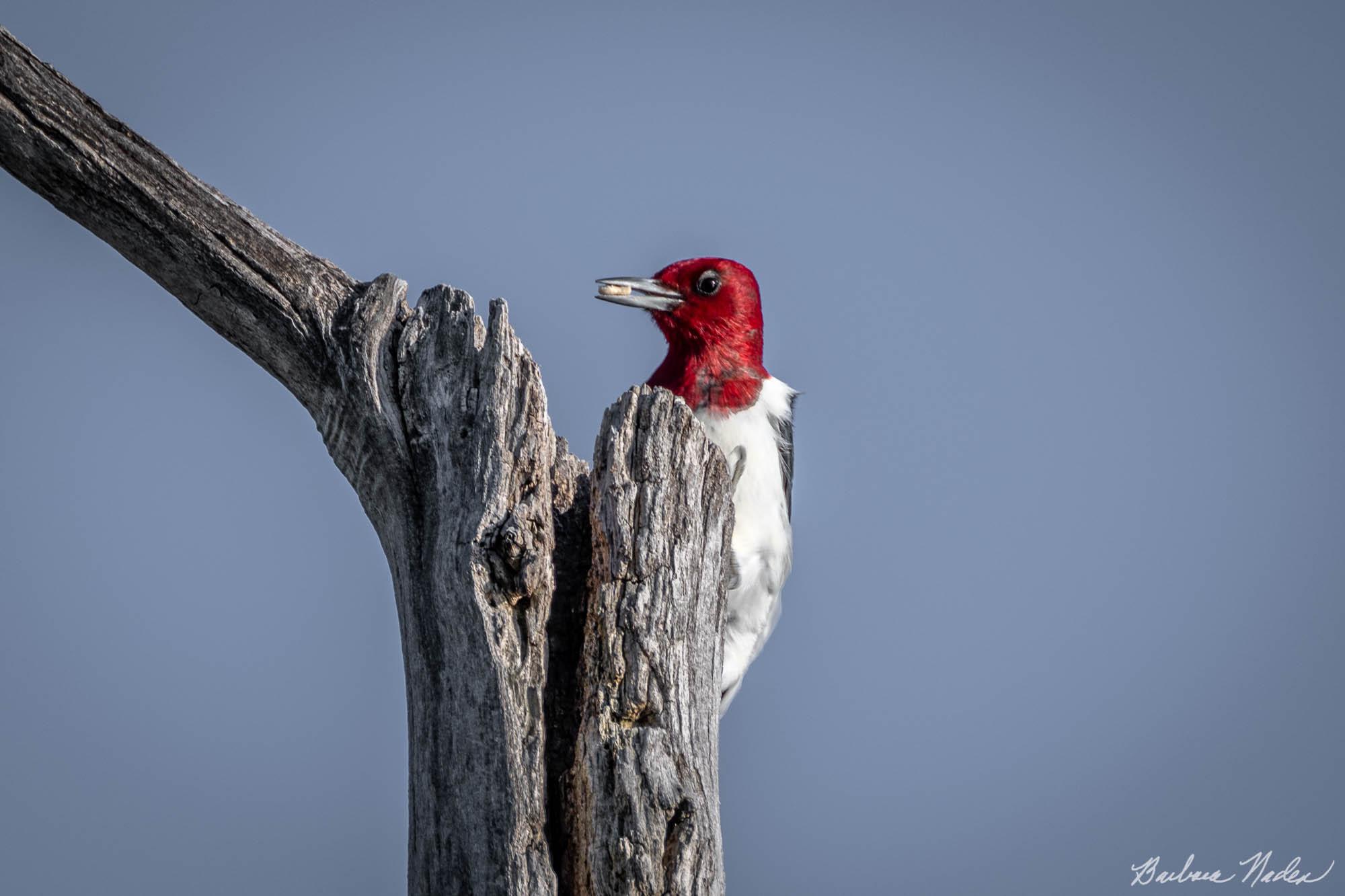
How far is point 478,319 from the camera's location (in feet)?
12.2

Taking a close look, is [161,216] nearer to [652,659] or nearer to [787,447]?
[652,659]

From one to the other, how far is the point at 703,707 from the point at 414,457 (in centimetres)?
113

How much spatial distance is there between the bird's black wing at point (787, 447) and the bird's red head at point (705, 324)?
187 mm

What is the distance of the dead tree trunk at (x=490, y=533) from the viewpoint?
3.41 metres

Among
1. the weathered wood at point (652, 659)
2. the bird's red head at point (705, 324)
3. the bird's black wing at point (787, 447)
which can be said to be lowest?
the weathered wood at point (652, 659)

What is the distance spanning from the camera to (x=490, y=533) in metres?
3.46

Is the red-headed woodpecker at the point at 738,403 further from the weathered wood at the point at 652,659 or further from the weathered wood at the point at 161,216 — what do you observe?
the weathered wood at the point at 161,216

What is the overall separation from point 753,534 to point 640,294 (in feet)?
3.76

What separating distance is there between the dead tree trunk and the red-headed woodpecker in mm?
1008

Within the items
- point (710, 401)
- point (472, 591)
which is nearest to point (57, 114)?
point (472, 591)

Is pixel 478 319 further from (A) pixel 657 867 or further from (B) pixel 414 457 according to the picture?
(A) pixel 657 867

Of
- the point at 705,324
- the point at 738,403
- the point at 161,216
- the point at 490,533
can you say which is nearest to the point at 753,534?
the point at 738,403

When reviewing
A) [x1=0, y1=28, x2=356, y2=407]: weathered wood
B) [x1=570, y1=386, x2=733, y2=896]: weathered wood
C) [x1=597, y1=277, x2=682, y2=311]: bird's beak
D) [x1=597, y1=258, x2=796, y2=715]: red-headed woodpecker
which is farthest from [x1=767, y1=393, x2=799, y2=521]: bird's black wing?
[x1=0, y1=28, x2=356, y2=407]: weathered wood

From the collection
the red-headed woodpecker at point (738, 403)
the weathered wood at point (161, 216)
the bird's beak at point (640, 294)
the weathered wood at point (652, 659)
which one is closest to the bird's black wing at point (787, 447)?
A: the red-headed woodpecker at point (738, 403)
